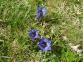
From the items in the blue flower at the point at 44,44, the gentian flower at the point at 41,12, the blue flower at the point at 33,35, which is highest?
the gentian flower at the point at 41,12

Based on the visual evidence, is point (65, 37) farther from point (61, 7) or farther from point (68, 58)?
point (61, 7)

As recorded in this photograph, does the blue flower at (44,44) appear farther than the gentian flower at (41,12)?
No

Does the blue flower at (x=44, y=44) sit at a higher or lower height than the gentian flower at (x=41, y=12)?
lower

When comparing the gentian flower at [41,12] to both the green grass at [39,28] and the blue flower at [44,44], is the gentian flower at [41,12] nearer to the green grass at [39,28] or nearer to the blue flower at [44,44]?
the green grass at [39,28]

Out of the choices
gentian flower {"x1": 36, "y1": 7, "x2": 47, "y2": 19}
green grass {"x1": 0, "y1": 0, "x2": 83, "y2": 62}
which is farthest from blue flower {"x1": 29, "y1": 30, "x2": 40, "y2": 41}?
gentian flower {"x1": 36, "y1": 7, "x2": 47, "y2": 19}

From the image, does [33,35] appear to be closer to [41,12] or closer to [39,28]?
[39,28]

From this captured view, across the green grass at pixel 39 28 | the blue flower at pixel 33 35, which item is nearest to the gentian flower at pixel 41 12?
the green grass at pixel 39 28

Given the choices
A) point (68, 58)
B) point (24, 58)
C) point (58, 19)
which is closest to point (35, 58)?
point (24, 58)

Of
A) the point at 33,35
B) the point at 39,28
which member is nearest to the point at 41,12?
the point at 39,28
